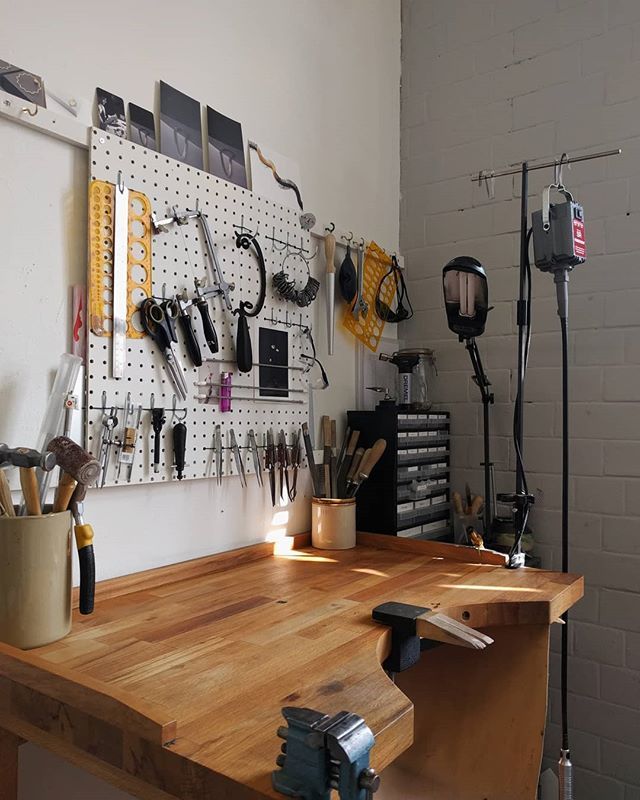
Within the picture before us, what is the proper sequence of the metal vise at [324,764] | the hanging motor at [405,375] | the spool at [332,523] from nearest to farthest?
1. the metal vise at [324,764]
2. the spool at [332,523]
3. the hanging motor at [405,375]

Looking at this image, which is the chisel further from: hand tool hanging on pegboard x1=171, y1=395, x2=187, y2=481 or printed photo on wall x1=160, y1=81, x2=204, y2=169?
printed photo on wall x1=160, y1=81, x2=204, y2=169

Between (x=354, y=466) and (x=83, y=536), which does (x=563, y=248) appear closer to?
(x=354, y=466)

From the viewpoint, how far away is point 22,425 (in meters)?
1.16

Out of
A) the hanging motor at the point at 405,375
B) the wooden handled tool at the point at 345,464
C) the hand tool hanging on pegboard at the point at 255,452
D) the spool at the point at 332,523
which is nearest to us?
the hand tool hanging on pegboard at the point at 255,452

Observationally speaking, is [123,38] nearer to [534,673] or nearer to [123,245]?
[123,245]

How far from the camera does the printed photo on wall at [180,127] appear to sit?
4.75ft

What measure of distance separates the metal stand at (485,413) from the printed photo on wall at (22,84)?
125cm

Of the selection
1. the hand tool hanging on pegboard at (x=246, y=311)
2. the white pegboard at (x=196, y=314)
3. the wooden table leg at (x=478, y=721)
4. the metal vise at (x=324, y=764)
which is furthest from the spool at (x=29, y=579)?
the wooden table leg at (x=478, y=721)

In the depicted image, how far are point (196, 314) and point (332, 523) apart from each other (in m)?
0.68

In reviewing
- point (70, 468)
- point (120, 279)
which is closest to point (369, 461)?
point (120, 279)

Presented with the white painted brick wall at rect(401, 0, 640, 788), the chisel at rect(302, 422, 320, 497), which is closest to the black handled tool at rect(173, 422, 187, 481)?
the chisel at rect(302, 422, 320, 497)

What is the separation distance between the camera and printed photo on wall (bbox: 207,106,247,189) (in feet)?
5.17

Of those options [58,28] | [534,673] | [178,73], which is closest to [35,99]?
[58,28]

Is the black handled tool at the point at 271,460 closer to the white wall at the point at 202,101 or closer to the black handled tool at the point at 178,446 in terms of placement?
Result: the white wall at the point at 202,101
